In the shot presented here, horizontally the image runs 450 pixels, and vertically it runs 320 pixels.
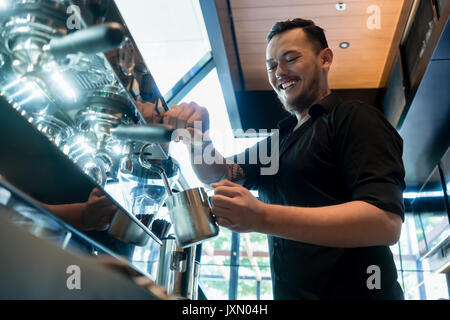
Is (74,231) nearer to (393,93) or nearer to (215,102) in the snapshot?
(215,102)

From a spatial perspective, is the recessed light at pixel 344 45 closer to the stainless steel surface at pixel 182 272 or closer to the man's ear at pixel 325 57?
the man's ear at pixel 325 57

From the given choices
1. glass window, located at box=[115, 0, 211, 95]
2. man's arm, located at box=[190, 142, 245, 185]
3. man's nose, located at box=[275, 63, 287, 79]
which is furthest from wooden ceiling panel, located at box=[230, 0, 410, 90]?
man's arm, located at box=[190, 142, 245, 185]

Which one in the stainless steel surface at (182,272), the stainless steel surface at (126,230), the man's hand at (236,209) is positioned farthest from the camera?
the stainless steel surface at (182,272)

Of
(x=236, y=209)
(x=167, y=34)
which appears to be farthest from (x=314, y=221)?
(x=167, y=34)

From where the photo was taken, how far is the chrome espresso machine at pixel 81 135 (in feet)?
1.69

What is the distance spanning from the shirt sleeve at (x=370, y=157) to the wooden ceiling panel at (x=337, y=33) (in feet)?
5.56

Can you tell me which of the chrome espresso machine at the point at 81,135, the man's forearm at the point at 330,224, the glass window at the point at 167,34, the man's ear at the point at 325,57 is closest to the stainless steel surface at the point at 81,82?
the chrome espresso machine at the point at 81,135

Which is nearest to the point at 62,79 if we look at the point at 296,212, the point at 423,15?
the point at 296,212

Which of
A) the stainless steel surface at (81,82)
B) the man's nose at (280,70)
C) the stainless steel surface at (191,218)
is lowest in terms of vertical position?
the stainless steel surface at (191,218)

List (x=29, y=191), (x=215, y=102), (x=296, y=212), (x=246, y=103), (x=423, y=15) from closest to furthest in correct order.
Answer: (x=29, y=191), (x=296, y=212), (x=423, y=15), (x=215, y=102), (x=246, y=103)

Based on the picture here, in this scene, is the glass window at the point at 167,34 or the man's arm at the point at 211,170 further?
the glass window at the point at 167,34

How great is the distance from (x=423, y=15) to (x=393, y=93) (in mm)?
717

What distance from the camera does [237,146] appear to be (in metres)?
3.54

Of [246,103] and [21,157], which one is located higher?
[246,103]
